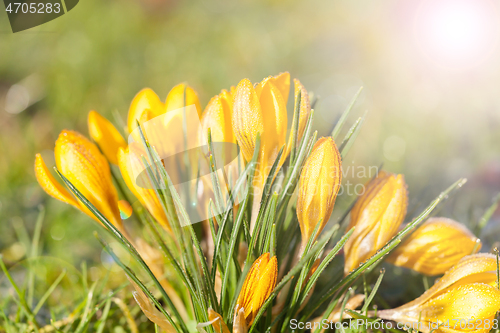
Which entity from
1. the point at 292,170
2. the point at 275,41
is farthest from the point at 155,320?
the point at 275,41

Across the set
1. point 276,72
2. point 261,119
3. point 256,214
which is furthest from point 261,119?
point 276,72

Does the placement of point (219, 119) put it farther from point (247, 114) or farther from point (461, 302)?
point (461, 302)

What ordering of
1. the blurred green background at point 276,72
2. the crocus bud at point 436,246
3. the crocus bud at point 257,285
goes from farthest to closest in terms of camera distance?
the blurred green background at point 276,72
the crocus bud at point 436,246
the crocus bud at point 257,285

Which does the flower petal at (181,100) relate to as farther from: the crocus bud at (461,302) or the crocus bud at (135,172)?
the crocus bud at (461,302)

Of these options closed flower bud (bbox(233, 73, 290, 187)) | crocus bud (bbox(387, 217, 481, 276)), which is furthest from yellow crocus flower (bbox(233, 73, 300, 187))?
crocus bud (bbox(387, 217, 481, 276))

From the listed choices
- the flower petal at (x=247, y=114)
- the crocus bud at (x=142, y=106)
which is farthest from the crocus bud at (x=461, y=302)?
the crocus bud at (x=142, y=106)

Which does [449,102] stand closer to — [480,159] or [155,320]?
[480,159]
